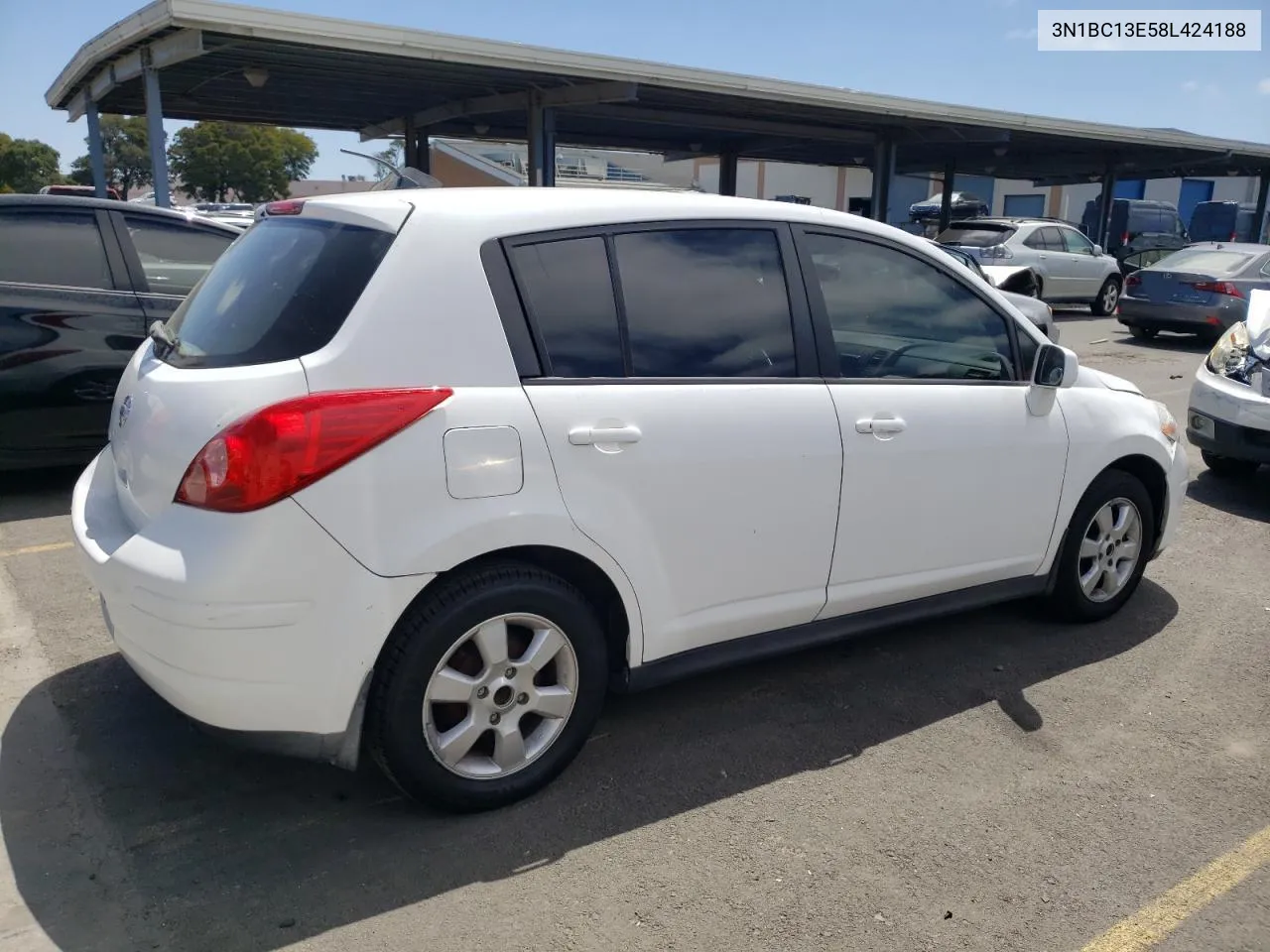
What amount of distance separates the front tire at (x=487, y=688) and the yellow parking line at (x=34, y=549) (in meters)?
3.20

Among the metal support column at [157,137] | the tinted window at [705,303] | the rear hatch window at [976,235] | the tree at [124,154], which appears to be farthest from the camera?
the tree at [124,154]

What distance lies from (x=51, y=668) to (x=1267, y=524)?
6.47 metres

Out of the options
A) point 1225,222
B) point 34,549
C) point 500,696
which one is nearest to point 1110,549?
point 500,696

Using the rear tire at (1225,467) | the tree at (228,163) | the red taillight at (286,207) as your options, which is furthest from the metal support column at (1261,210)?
the tree at (228,163)

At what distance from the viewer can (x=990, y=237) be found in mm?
16531

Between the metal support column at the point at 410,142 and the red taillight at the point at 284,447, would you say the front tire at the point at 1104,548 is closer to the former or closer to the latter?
the red taillight at the point at 284,447

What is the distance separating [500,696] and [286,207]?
172cm

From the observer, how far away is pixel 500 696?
2.86 m

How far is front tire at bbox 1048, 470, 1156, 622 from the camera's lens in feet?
13.9

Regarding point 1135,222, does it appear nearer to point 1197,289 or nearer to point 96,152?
point 1197,289

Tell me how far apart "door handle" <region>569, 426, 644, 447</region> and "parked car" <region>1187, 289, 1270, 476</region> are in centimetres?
506

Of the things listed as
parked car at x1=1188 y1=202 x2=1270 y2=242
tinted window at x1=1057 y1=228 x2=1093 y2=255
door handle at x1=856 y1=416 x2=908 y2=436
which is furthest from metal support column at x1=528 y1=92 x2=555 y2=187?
parked car at x1=1188 y1=202 x2=1270 y2=242

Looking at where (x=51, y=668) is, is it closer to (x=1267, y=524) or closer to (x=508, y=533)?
(x=508, y=533)

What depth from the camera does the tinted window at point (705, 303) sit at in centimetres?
309
